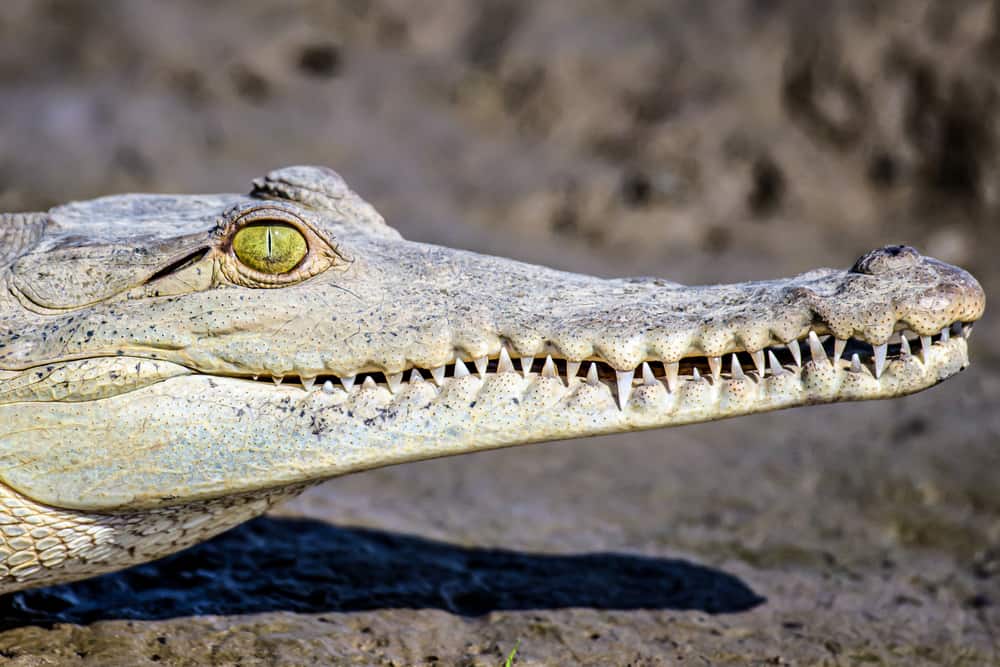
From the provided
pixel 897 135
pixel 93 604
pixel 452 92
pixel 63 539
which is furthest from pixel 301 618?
pixel 897 135

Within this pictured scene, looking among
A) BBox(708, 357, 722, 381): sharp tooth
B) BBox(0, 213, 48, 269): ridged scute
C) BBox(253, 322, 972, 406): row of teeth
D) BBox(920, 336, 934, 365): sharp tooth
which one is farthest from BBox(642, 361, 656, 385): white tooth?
BBox(0, 213, 48, 269): ridged scute

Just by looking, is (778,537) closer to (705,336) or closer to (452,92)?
(705,336)

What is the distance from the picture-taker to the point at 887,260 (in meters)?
2.93

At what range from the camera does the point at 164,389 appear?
293cm

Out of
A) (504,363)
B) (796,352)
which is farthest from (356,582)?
(796,352)

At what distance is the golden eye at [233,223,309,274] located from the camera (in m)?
3.02

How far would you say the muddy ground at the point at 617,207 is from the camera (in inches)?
154

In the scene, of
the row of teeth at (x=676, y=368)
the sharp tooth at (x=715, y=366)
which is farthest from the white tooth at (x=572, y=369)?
the sharp tooth at (x=715, y=366)

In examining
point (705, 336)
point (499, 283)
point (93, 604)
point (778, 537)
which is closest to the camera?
point (705, 336)

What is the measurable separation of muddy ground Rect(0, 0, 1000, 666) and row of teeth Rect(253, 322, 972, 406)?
3.43ft

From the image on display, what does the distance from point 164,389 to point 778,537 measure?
2855 millimetres

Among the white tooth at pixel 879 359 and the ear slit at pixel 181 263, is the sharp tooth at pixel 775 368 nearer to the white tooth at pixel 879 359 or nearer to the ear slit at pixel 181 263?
the white tooth at pixel 879 359

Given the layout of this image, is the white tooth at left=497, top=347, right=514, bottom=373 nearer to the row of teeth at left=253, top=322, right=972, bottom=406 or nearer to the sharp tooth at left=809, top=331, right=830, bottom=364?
the row of teeth at left=253, top=322, right=972, bottom=406

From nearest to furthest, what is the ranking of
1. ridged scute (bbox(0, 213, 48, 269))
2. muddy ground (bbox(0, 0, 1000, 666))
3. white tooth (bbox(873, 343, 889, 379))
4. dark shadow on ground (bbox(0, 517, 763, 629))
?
white tooth (bbox(873, 343, 889, 379)) → ridged scute (bbox(0, 213, 48, 269)) → dark shadow on ground (bbox(0, 517, 763, 629)) → muddy ground (bbox(0, 0, 1000, 666))
